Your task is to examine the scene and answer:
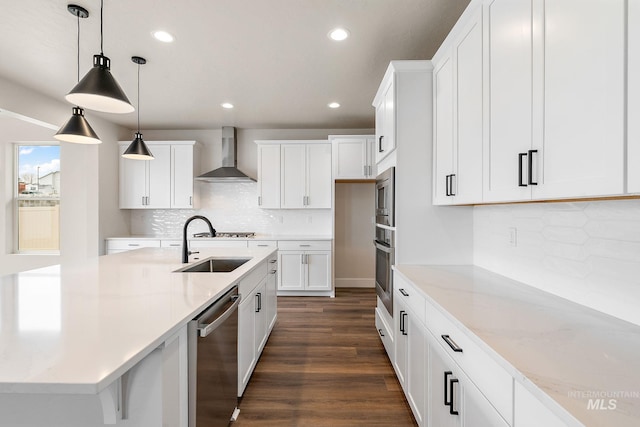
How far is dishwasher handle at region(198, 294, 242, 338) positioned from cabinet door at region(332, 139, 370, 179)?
128 inches

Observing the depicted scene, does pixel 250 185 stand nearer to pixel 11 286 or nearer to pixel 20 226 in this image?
pixel 20 226

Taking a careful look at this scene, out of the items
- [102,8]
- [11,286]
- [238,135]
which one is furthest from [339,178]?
[11,286]

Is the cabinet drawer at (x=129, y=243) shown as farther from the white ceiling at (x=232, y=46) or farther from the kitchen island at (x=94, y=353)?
the kitchen island at (x=94, y=353)

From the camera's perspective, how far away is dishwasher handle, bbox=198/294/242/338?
1.28 m

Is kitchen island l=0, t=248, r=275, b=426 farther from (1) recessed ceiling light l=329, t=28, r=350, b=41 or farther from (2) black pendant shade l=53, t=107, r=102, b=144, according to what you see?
(1) recessed ceiling light l=329, t=28, r=350, b=41

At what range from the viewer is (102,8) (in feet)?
6.98

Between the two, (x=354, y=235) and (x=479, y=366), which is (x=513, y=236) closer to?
(x=479, y=366)

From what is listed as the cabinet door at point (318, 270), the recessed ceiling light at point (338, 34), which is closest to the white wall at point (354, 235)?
the cabinet door at point (318, 270)

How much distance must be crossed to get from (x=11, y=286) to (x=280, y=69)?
8.61ft

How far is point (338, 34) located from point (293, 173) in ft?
8.73

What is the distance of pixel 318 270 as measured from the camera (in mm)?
4684

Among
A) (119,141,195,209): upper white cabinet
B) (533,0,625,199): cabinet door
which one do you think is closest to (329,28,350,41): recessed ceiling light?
(533,0,625,199): cabinet door

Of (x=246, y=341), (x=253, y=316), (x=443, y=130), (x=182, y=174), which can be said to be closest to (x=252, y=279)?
(x=253, y=316)

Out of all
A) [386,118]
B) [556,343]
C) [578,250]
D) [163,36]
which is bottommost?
[556,343]
